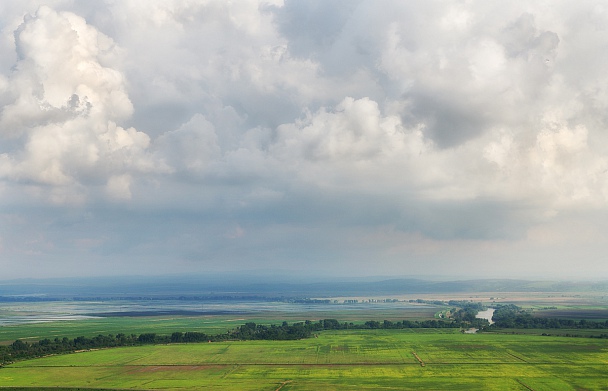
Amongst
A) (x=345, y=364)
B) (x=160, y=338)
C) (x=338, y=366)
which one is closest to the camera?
(x=338, y=366)

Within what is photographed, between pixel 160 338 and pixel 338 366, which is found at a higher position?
pixel 160 338

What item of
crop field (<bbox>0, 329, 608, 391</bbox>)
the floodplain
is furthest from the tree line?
crop field (<bbox>0, 329, 608, 391</bbox>)

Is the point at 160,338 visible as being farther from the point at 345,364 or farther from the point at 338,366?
the point at 338,366

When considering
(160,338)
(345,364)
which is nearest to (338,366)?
(345,364)

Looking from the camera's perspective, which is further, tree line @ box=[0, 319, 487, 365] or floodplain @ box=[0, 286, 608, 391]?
tree line @ box=[0, 319, 487, 365]

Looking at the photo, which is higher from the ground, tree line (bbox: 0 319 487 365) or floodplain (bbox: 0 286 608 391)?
tree line (bbox: 0 319 487 365)

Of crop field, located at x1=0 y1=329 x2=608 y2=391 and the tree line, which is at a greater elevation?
the tree line

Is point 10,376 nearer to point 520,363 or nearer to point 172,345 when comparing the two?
point 172,345

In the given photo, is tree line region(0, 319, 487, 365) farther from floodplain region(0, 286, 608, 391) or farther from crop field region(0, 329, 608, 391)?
crop field region(0, 329, 608, 391)

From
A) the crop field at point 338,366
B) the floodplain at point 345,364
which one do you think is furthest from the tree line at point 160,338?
the crop field at point 338,366
